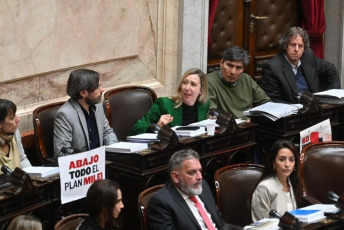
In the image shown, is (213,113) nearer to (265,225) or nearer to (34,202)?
(265,225)

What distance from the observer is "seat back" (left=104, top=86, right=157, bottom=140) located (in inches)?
292

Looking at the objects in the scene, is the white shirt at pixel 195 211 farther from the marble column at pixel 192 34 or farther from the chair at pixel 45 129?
the marble column at pixel 192 34

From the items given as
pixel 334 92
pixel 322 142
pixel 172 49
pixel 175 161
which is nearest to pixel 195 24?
pixel 172 49

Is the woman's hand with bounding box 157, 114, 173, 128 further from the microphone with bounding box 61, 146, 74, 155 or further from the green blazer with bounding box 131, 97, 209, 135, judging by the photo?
the microphone with bounding box 61, 146, 74, 155

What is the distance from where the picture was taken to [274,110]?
7594mm

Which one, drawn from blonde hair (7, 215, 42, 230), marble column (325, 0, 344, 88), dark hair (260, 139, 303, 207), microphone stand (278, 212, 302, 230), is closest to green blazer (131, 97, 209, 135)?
Result: dark hair (260, 139, 303, 207)

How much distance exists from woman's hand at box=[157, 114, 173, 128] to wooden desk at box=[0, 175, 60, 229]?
1285 millimetres

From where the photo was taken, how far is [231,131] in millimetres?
7082

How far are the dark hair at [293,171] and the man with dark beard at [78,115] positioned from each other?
51.0 inches

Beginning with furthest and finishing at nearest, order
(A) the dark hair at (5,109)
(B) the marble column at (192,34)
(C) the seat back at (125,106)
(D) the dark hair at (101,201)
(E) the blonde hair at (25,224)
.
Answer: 1. (B) the marble column at (192,34)
2. (C) the seat back at (125,106)
3. (A) the dark hair at (5,109)
4. (D) the dark hair at (101,201)
5. (E) the blonde hair at (25,224)

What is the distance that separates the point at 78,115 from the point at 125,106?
0.84 metres

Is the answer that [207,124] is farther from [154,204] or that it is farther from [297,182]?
[154,204]

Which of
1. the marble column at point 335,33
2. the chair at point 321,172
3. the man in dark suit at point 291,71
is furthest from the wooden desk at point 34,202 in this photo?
the marble column at point 335,33

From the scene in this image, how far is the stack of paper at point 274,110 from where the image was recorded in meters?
7.53
